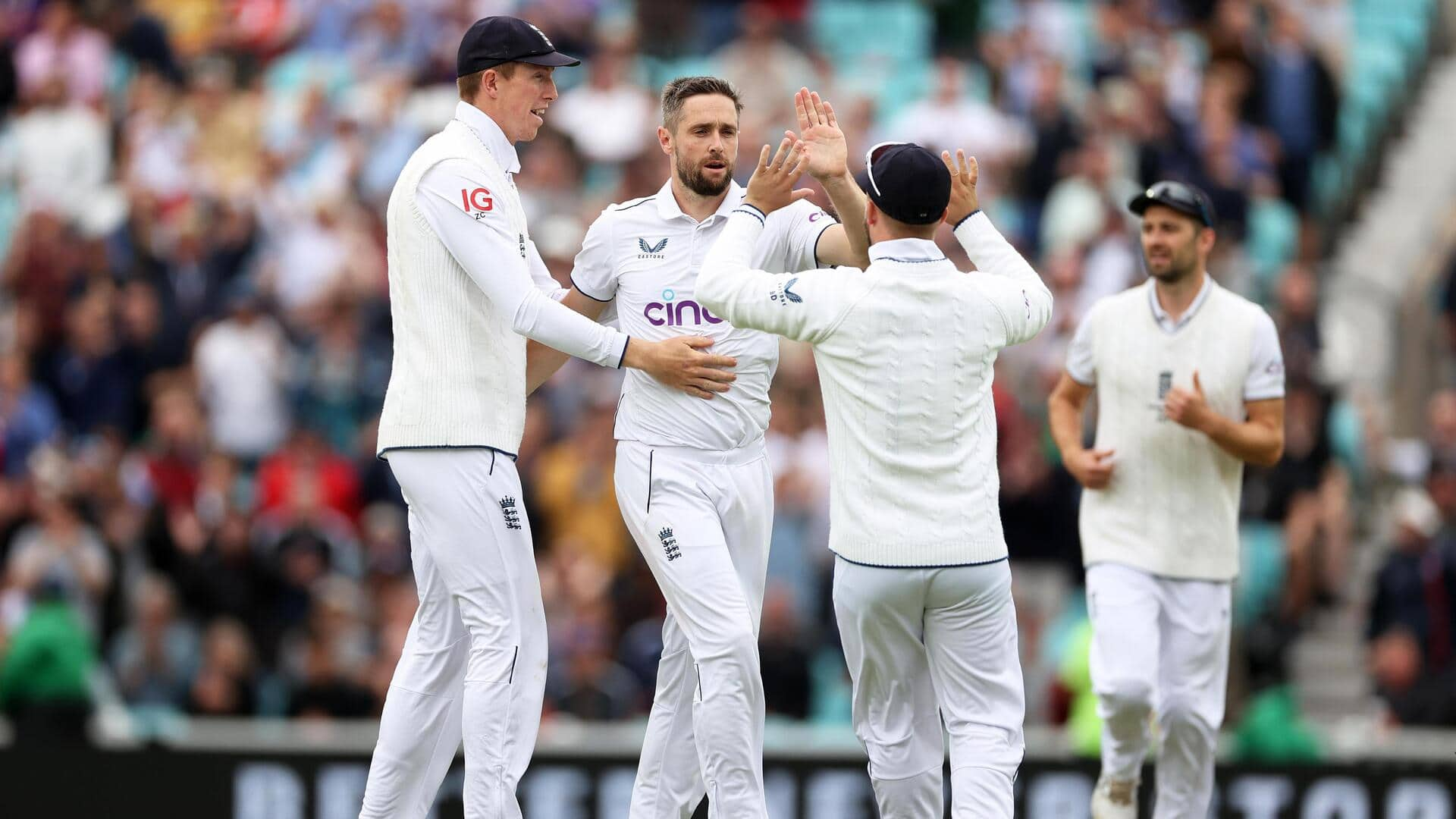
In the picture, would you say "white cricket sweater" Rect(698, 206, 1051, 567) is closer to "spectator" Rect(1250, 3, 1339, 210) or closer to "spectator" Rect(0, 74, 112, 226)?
"spectator" Rect(1250, 3, 1339, 210)

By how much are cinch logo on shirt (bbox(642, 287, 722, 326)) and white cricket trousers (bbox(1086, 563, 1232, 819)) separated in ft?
8.07

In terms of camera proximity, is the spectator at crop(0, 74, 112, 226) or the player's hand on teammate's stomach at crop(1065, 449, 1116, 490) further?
the spectator at crop(0, 74, 112, 226)

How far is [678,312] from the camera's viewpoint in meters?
8.80

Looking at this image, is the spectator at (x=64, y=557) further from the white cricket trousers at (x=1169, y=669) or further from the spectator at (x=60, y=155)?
the white cricket trousers at (x=1169, y=669)

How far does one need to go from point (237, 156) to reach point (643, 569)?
20.5ft

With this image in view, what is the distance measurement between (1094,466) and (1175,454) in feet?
1.22

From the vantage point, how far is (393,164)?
17719 millimetres

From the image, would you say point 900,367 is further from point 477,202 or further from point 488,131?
point 488,131

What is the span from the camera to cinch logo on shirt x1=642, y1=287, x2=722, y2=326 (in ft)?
28.8

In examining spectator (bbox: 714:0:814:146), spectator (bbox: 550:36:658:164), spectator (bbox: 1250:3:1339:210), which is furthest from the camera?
spectator (bbox: 1250:3:1339:210)

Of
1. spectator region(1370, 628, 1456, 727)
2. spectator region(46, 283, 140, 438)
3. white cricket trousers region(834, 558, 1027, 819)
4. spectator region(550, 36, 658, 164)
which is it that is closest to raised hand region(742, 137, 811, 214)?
white cricket trousers region(834, 558, 1027, 819)

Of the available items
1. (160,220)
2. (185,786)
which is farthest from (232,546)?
(160,220)

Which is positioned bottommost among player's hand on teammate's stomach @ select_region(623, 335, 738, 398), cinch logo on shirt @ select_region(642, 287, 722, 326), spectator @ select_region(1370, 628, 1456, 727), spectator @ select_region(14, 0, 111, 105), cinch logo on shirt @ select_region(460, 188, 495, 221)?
spectator @ select_region(1370, 628, 1456, 727)

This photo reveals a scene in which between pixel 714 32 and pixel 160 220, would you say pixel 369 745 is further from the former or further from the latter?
pixel 714 32
